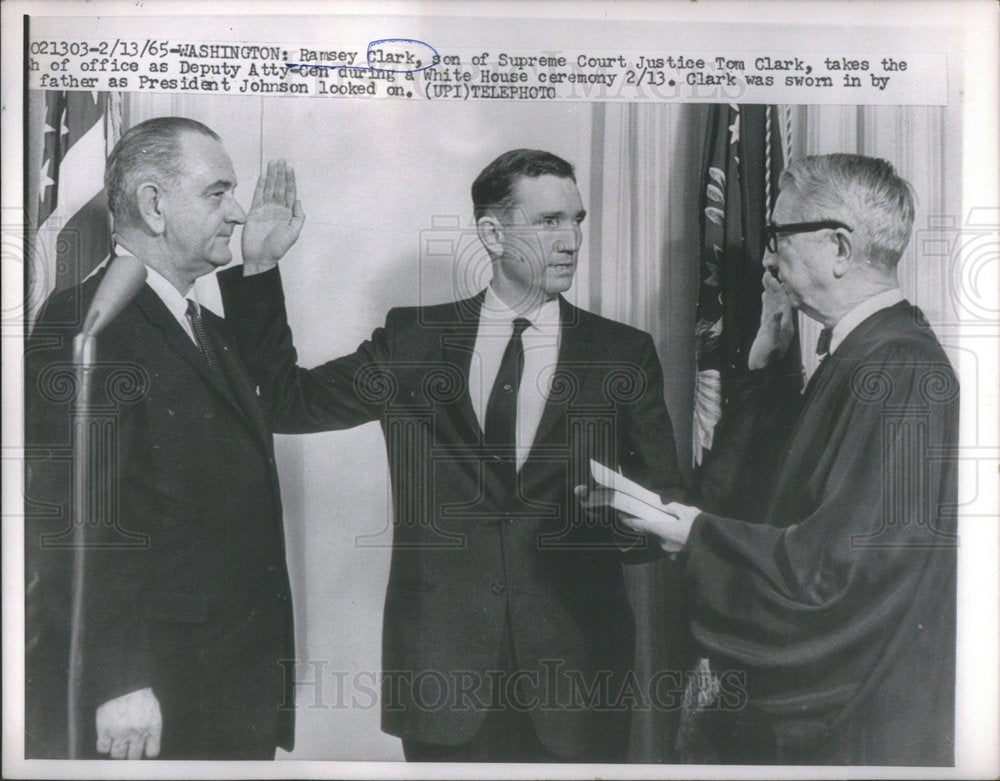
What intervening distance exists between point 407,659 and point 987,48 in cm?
247

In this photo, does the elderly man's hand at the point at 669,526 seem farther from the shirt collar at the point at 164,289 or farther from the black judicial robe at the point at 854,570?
the shirt collar at the point at 164,289

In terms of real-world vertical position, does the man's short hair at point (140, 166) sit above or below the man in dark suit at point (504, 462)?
above

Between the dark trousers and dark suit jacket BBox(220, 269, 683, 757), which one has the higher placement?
dark suit jacket BBox(220, 269, 683, 757)

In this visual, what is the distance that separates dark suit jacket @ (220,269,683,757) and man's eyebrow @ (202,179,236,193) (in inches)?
9.9

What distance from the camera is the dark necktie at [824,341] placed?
8.28ft

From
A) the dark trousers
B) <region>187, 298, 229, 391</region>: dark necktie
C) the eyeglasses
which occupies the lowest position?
the dark trousers

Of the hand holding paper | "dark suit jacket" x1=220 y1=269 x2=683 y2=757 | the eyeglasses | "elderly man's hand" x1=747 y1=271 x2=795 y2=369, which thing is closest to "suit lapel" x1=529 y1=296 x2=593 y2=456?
"dark suit jacket" x1=220 y1=269 x2=683 y2=757

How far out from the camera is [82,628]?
2.48 meters

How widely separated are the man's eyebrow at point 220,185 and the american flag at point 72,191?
0.98ft

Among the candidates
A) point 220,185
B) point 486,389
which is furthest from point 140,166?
point 486,389

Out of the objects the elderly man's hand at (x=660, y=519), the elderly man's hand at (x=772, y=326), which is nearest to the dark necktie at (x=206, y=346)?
the elderly man's hand at (x=660, y=519)

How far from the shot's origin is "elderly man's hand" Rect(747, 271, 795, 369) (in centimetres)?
252

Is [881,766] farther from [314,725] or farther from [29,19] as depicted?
[29,19]

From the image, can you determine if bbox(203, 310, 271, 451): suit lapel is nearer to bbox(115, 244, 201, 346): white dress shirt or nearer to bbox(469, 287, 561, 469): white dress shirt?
bbox(115, 244, 201, 346): white dress shirt
